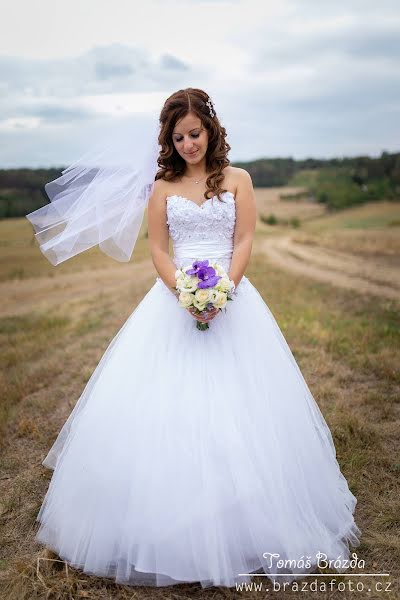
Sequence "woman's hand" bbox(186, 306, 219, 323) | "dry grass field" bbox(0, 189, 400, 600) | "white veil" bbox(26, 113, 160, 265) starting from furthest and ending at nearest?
"white veil" bbox(26, 113, 160, 265) → "dry grass field" bbox(0, 189, 400, 600) → "woman's hand" bbox(186, 306, 219, 323)

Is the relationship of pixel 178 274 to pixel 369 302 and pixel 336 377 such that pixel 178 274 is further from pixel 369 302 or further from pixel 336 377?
pixel 369 302

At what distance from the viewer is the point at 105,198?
422 cm

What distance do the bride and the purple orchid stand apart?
0.87 feet

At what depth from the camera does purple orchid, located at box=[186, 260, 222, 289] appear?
3322 millimetres

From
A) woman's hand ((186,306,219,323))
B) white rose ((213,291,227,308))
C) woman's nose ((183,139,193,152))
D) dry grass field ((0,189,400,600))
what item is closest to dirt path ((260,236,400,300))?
dry grass field ((0,189,400,600))

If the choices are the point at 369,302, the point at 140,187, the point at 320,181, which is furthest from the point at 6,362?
the point at 320,181

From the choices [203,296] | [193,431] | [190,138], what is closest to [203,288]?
[203,296]

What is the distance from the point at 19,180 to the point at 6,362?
4.62 metres

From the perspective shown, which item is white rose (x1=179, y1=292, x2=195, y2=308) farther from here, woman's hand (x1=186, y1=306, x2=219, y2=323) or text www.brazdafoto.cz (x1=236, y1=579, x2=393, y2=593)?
text www.brazdafoto.cz (x1=236, y1=579, x2=393, y2=593)

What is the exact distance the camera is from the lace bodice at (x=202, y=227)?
380cm

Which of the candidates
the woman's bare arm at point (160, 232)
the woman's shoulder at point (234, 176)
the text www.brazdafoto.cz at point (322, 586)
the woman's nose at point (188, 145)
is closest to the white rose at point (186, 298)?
the woman's bare arm at point (160, 232)

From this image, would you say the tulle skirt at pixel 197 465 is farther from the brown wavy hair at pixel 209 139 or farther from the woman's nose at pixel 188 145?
the woman's nose at pixel 188 145

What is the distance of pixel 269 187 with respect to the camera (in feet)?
87.4

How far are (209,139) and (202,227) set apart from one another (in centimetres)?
68
